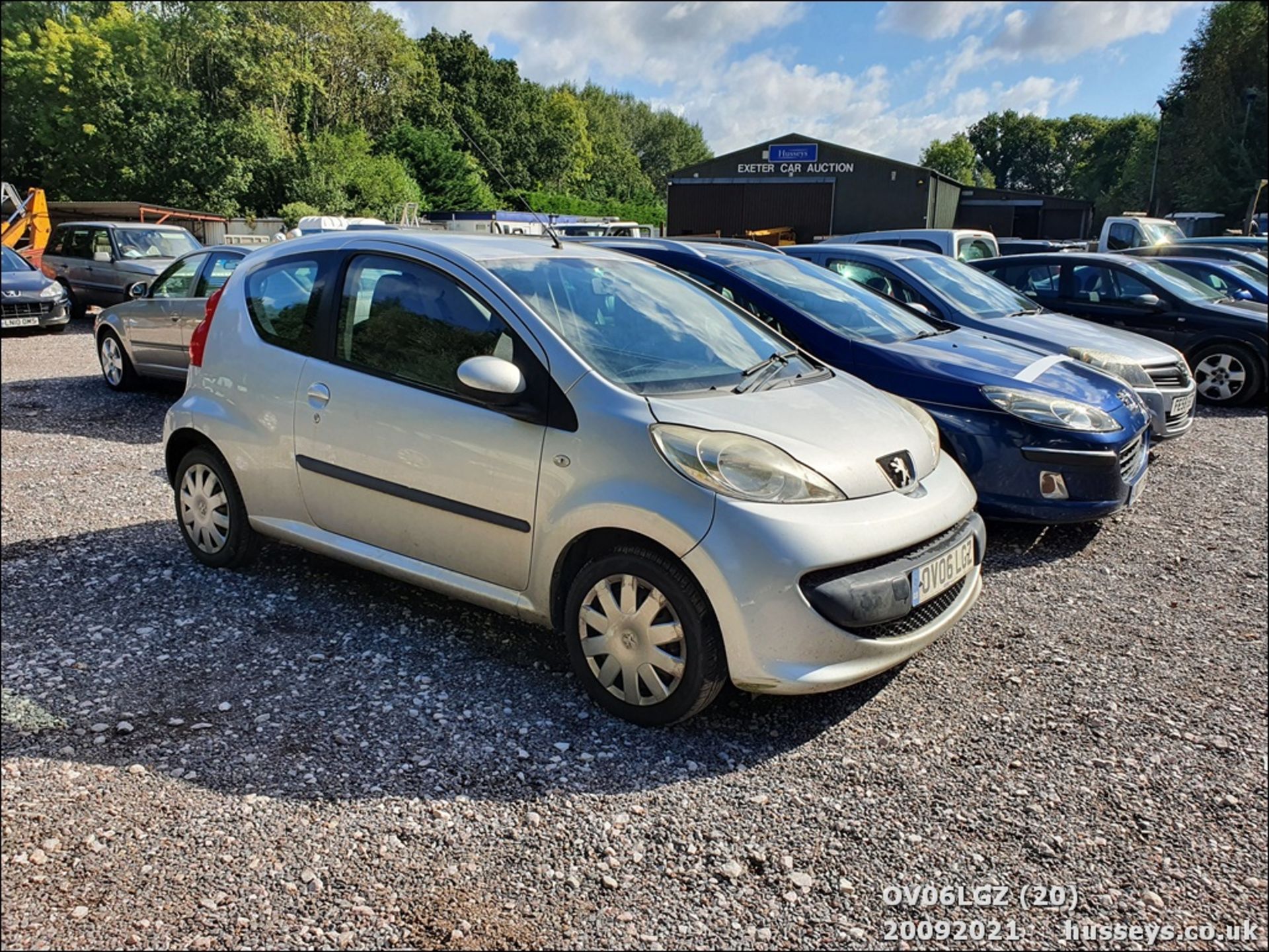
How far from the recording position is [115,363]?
970 centimetres

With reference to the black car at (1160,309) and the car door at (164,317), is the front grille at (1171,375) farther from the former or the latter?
the car door at (164,317)

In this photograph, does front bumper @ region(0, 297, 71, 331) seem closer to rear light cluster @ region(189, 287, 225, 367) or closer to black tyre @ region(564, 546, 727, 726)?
rear light cluster @ region(189, 287, 225, 367)

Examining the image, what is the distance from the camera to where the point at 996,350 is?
5.84 metres

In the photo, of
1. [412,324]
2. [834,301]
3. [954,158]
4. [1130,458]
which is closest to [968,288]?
[834,301]

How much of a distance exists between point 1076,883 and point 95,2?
4901 centimetres

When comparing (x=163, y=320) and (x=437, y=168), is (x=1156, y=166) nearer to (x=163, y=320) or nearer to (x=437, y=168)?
(x=437, y=168)

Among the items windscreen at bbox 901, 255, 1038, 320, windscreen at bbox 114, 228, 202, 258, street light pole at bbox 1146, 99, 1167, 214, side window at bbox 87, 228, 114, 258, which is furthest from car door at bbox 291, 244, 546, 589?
street light pole at bbox 1146, 99, 1167, 214

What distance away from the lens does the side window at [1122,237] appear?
718 inches

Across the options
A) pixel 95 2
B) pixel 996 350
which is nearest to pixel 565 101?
pixel 95 2

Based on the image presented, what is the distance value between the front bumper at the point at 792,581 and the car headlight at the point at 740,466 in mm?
52

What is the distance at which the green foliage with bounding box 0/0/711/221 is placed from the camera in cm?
3441

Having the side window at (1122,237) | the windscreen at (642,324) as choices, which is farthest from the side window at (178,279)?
the side window at (1122,237)

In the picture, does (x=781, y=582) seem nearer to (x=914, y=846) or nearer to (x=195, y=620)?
(x=914, y=846)

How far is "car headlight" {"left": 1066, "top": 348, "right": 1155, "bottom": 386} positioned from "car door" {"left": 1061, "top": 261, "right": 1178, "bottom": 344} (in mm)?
3372
